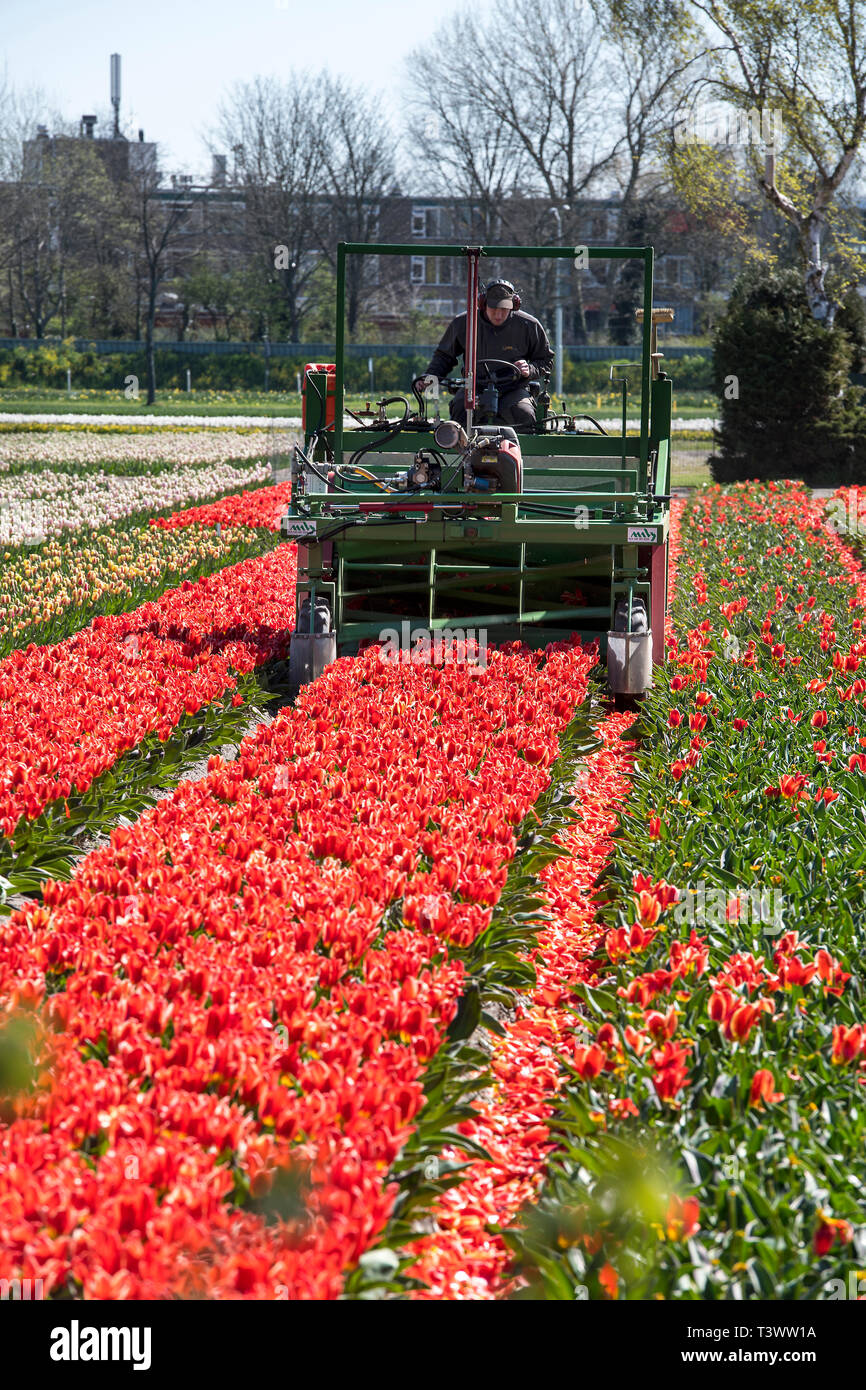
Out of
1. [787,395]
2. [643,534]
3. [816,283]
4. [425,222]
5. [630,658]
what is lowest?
[630,658]

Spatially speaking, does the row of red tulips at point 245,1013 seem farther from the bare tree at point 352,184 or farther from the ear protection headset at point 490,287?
the bare tree at point 352,184

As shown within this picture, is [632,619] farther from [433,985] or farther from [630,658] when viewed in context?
[433,985]

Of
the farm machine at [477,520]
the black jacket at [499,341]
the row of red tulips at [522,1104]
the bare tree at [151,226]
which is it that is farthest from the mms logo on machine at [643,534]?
the bare tree at [151,226]

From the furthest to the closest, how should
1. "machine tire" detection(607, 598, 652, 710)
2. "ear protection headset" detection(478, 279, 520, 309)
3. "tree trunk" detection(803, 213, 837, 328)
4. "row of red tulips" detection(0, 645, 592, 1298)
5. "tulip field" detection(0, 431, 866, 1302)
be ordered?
"tree trunk" detection(803, 213, 837, 328)
"ear protection headset" detection(478, 279, 520, 309)
"machine tire" detection(607, 598, 652, 710)
"tulip field" detection(0, 431, 866, 1302)
"row of red tulips" detection(0, 645, 592, 1298)

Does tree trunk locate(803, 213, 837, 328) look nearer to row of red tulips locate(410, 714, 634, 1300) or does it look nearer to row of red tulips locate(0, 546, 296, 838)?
row of red tulips locate(0, 546, 296, 838)

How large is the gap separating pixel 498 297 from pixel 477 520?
1756 mm

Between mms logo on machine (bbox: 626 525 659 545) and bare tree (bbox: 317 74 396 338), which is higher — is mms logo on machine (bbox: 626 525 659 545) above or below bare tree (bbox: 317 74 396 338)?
below

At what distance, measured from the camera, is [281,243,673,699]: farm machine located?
8.06 metres

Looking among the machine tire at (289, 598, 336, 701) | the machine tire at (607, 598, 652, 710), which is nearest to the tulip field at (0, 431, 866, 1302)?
the machine tire at (607, 598, 652, 710)

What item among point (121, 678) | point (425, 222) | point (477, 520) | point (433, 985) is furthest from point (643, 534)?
point (425, 222)

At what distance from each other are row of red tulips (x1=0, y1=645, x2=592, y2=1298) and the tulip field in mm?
Result: 10

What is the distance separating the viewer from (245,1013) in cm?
330
